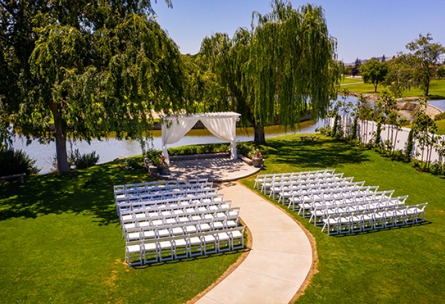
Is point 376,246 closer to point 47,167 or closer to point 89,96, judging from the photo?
point 89,96

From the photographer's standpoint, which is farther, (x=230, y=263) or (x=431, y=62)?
(x=431, y=62)

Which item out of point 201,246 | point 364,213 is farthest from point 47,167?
point 364,213

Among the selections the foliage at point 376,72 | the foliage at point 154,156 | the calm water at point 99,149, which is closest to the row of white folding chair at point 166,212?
the foliage at point 154,156

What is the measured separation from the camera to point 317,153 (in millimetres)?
25219

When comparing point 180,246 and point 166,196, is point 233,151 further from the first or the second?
point 180,246

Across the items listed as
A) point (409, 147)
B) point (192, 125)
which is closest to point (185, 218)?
point (192, 125)

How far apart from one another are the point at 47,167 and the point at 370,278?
73.3 feet

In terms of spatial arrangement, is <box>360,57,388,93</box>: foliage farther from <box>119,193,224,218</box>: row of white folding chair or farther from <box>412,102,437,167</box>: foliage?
<box>119,193,224,218</box>: row of white folding chair

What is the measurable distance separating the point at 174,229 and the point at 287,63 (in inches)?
608

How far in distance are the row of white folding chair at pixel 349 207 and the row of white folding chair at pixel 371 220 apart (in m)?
0.17

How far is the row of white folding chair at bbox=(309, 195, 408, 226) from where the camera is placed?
501 inches

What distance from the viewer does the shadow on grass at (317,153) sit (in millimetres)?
22688

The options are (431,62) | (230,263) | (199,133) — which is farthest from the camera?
(431,62)

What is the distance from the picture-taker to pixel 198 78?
67.7 ft
